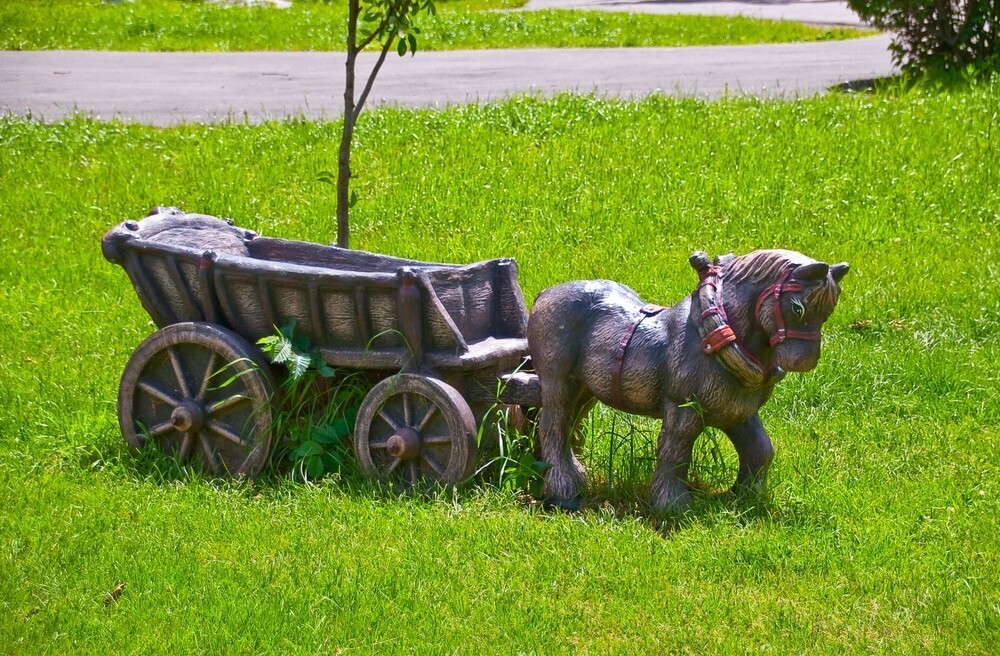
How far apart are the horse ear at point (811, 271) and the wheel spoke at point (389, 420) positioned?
1832mm

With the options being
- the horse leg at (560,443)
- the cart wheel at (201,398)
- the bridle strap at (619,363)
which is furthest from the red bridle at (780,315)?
the cart wheel at (201,398)

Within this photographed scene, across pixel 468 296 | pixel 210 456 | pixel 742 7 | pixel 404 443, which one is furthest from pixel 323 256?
pixel 742 7

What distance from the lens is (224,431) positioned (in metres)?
5.61

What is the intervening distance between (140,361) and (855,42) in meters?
15.9

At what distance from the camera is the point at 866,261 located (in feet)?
28.2

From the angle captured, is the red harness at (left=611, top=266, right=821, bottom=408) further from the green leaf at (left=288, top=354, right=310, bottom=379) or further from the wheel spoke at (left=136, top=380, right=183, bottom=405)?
the wheel spoke at (left=136, top=380, right=183, bottom=405)

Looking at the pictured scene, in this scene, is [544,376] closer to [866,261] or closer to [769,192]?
[866,261]

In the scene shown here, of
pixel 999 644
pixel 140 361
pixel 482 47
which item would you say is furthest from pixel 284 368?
pixel 482 47

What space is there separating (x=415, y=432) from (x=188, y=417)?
1070 millimetres

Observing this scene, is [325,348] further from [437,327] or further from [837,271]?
[837,271]

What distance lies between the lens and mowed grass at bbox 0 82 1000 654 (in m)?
4.27

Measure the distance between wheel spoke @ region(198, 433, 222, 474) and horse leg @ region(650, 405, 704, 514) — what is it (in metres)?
2.00

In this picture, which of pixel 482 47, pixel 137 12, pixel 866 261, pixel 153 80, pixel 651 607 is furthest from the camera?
pixel 137 12

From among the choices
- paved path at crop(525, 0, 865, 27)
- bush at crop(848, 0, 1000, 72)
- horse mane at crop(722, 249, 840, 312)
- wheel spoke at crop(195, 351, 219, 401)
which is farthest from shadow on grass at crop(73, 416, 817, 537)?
paved path at crop(525, 0, 865, 27)
